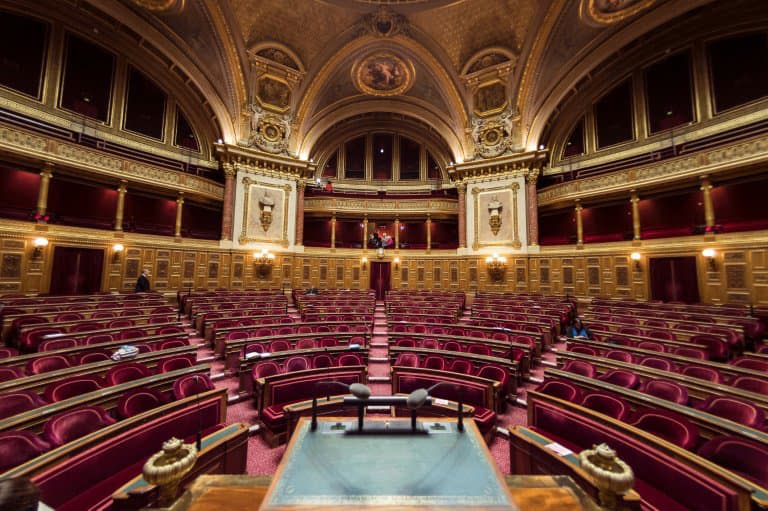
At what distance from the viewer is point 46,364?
14.0ft

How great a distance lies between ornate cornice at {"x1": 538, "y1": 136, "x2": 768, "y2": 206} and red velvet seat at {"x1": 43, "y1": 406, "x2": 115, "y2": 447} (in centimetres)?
1904

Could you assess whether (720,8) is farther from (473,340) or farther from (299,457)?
(299,457)

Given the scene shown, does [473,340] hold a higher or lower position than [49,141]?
lower

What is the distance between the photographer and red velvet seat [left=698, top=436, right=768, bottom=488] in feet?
7.55

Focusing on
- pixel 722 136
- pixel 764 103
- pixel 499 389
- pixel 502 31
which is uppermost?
pixel 502 31

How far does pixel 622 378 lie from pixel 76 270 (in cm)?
1785

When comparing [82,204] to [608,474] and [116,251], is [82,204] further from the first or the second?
[608,474]

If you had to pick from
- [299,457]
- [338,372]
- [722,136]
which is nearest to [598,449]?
[299,457]

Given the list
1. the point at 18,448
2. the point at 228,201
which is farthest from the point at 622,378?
the point at 228,201

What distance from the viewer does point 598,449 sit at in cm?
171

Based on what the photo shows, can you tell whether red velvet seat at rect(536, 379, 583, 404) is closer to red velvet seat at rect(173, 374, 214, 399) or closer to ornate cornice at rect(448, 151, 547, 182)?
red velvet seat at rect(173, 374, 214, 399)

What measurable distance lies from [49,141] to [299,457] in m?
16.4

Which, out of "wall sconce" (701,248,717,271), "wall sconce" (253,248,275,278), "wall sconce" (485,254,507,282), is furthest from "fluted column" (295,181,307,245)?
"wall sconce" (701,248,717,271)

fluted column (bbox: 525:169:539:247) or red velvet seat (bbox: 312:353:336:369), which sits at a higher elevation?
fluted column (bbox: 525:169:539:247)
